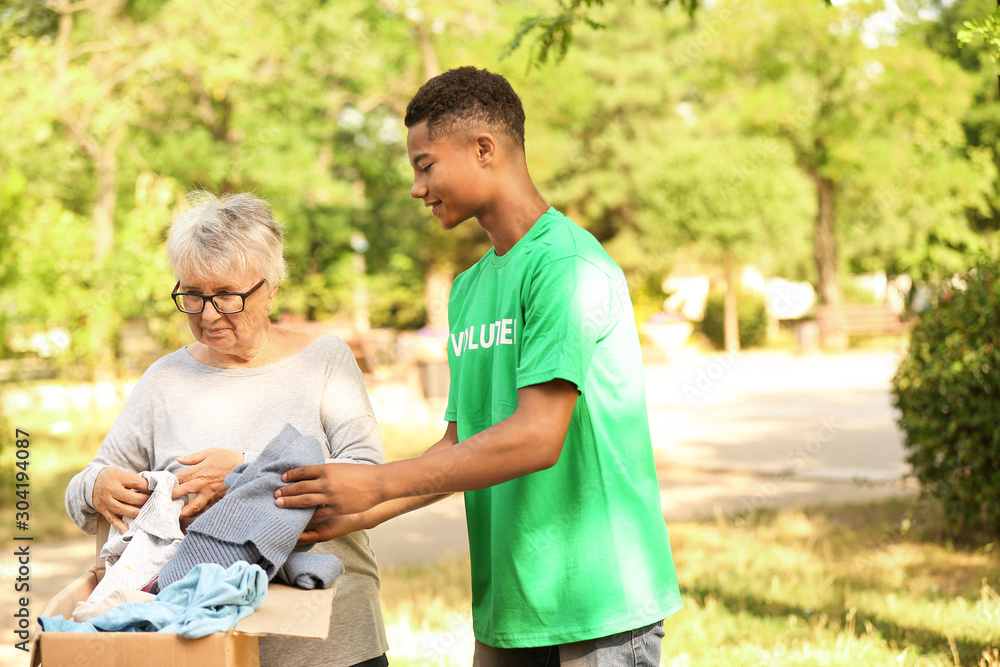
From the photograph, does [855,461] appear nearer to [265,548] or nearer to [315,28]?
[265,548]

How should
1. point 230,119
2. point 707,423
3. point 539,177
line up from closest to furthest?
point 707,423, point 230,119, point 539,177

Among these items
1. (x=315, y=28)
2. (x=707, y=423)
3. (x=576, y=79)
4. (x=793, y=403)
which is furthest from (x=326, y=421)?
(x=576, y=79)

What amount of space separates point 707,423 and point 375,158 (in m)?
16.9

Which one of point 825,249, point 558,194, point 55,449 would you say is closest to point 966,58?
point 825,249

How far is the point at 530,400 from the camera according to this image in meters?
1.76

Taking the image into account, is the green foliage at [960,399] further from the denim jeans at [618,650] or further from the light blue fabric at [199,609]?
the light blue fabric at [199,609]

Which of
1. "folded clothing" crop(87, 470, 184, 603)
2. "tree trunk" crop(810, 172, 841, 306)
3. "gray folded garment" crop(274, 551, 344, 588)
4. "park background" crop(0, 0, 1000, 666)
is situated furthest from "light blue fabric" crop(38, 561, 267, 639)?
"tree trunk" crop(810, 172, 841, 306)

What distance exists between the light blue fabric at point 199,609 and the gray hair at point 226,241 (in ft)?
2.65

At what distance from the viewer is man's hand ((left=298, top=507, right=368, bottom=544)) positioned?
1810mm

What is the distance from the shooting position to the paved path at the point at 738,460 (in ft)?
21.6

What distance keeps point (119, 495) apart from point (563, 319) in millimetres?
1109

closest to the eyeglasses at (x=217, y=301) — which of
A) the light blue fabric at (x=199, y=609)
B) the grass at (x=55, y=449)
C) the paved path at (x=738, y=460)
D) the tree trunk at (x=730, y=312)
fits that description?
the light blue fabric at (x=199, y=609)

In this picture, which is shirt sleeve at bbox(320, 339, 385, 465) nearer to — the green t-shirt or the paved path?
the green t-shirt

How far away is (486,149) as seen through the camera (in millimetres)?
1949
